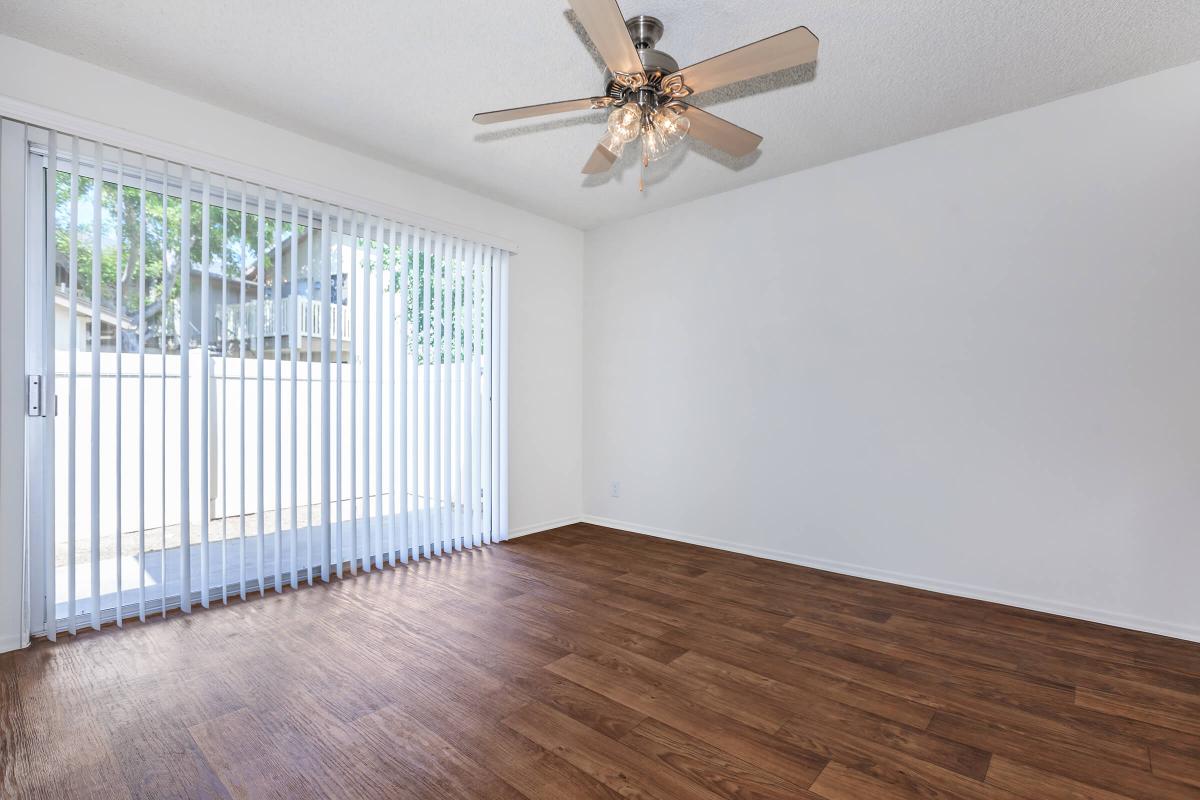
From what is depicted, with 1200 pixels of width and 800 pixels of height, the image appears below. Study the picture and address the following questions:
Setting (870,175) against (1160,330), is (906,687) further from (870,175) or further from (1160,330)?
(870,175)

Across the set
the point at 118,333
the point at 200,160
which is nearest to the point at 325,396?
the point at 118,333

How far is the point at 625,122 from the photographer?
2158mm

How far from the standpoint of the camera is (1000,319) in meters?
2.90

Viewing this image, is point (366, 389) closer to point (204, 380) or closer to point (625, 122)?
point (204, 380)

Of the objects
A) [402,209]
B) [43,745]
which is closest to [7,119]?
[402,209]

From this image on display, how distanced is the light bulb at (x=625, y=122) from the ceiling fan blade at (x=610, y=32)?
8.0 inches

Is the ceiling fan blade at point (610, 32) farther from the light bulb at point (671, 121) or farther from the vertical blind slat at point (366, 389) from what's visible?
the vertical blind slat at point (366, 389)

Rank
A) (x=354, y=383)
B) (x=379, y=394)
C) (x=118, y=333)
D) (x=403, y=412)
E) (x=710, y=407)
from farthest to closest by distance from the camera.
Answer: (x=710, y=407) < (x=403, y=412) < (x=379, y=394) < (x=354, y=383) < (x=118, y=333)

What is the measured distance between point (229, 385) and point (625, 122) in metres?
2.39

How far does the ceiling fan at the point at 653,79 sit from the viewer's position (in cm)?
168

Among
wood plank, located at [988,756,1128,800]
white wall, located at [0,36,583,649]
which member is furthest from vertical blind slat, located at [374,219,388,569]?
wood plank, located at [988,756,1128,800]

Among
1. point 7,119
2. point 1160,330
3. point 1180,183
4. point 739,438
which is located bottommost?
point 739,438

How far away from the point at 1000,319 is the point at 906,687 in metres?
2.01

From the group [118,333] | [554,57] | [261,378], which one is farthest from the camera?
[261,378]
